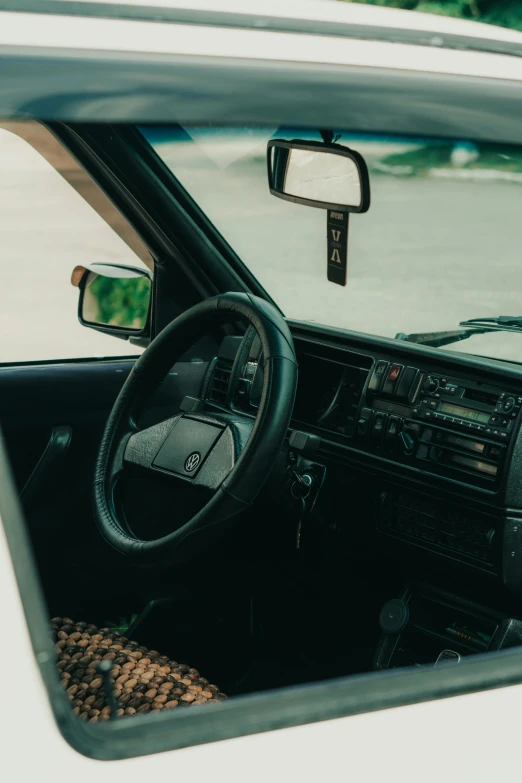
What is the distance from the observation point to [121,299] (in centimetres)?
305

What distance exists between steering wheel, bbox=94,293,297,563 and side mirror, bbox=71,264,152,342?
681 millimetres

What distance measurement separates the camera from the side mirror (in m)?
3.04

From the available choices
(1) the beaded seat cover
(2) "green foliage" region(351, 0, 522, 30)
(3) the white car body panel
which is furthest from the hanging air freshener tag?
(2) "green foliage" region(351, 0, 522, 30)

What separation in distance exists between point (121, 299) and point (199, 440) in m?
0.97

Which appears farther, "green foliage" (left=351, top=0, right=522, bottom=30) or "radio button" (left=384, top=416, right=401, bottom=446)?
"green foliage" (left=351, top=0, right=522, bottom=30)

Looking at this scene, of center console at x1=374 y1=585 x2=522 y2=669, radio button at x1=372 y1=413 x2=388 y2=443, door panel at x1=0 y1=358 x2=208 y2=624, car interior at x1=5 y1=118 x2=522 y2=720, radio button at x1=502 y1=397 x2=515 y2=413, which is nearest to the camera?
car interior at x1=5 y1=118 x2=522 y2=720

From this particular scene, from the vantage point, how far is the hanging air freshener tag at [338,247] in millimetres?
2033

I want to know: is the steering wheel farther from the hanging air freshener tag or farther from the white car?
the hanging air freshener tag

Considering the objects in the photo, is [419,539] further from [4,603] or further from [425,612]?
[4,603]

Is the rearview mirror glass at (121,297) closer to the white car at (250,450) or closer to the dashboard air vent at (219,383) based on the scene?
the white car at (250,450)

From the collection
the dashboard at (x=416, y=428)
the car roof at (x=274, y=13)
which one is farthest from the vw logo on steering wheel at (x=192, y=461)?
the car roof at (x=274, y=13)

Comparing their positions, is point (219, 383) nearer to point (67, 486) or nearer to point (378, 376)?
point (378, 376)

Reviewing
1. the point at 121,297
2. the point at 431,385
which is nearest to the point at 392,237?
the point at 121,297

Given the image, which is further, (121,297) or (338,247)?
(121,297)
